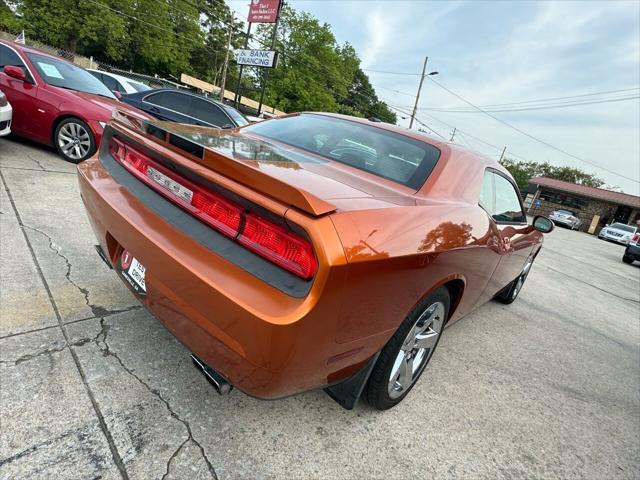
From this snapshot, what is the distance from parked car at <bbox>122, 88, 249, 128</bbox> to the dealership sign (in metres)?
11.4

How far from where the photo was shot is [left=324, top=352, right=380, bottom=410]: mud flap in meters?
1.75

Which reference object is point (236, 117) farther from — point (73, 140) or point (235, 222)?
point (235, 222)

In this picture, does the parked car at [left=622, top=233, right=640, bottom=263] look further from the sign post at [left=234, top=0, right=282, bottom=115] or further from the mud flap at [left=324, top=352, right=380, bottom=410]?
the sign post at [left=234, top=0, right=282, bottom=115]

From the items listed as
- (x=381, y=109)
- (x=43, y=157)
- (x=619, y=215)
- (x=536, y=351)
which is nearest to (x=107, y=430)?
(x=536, y=351)

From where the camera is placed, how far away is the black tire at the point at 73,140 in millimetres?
5242

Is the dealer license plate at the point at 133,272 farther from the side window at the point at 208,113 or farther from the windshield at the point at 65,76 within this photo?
the side window at the point at 208,113

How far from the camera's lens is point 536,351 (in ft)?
11.7

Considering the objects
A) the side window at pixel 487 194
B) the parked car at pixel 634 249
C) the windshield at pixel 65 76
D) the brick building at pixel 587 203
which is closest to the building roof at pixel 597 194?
the brick building at pixel 587 203

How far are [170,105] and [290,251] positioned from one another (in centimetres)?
768

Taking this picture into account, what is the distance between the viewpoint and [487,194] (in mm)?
2756

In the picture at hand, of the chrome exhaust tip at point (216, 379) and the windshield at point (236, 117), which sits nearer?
the chrome exhaust tip at point (216, 379)

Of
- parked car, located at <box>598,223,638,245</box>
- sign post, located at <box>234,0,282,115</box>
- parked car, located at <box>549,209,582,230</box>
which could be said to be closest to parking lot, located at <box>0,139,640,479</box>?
sign post, located at <box>234,0,282,115</box>

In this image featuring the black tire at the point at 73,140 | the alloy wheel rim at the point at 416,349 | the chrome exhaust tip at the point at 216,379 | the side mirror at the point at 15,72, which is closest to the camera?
the chrome exhaust tip at the point at 216,379

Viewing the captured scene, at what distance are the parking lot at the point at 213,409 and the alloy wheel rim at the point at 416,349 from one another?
0.19 m
